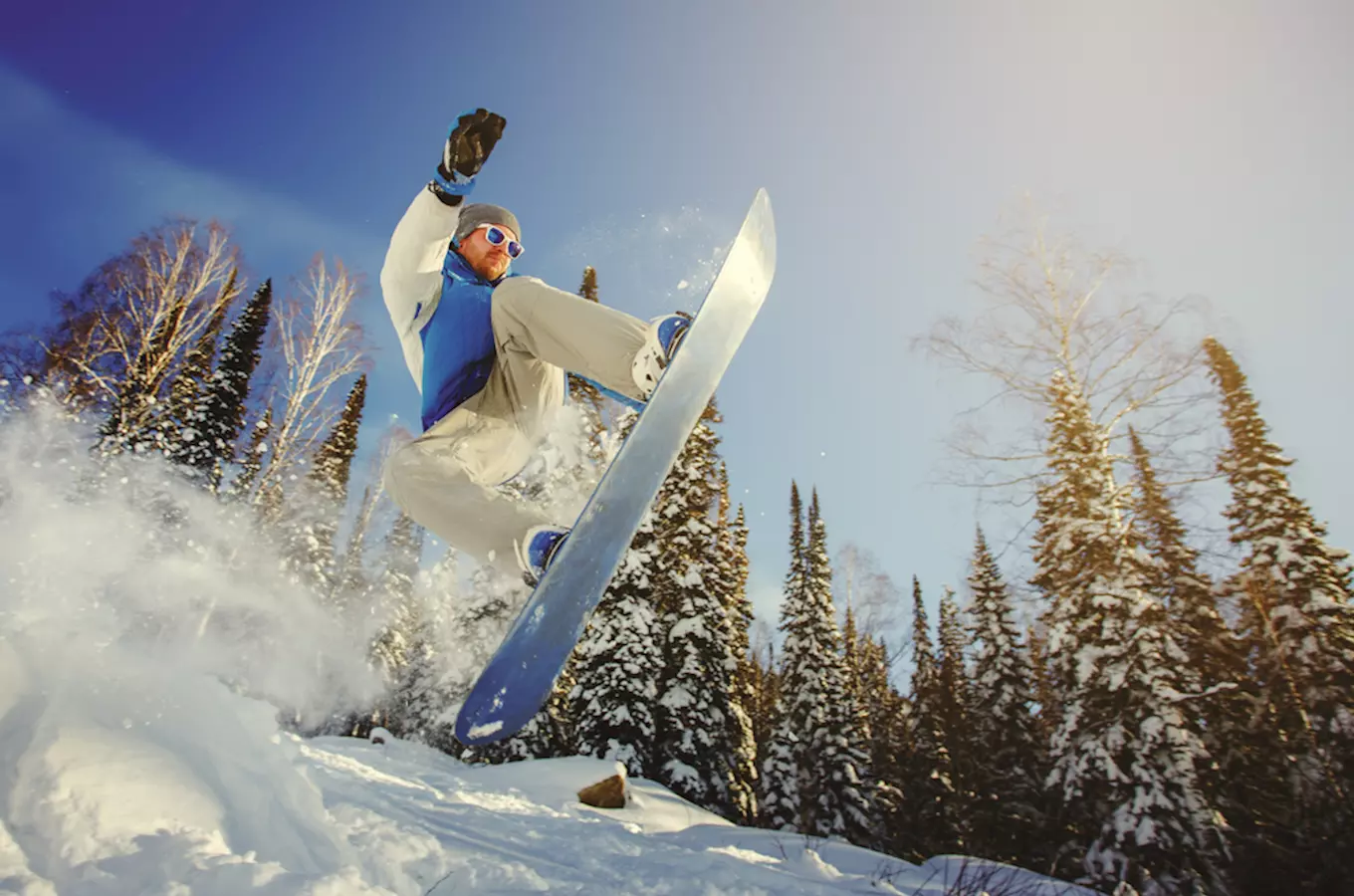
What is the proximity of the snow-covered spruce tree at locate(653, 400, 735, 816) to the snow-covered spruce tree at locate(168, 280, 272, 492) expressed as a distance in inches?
374

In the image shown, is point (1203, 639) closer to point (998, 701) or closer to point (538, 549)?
point (998, 701)

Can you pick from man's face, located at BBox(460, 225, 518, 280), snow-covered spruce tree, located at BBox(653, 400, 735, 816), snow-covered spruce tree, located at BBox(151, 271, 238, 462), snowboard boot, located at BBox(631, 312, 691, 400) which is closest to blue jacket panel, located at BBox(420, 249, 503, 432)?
man's face, located at BBox(460, 225, 518, 280)

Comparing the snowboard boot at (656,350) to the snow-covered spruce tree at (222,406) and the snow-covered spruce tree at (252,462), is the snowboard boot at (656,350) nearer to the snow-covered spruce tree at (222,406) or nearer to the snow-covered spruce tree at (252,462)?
the snow-covered spruce tree at (252,462)

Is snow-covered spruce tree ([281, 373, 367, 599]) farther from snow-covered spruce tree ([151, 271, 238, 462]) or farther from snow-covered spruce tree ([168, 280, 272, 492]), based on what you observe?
snow-covered spruce tree ([151, 271, 238, 462])

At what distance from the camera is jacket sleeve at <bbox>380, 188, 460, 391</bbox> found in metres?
2.49

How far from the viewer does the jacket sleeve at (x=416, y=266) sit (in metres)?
2.49

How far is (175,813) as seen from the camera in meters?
1.51

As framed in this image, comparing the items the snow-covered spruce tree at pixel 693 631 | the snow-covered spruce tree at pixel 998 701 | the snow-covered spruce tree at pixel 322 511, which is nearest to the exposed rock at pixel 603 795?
the snow-covered spruce tree at pixel 693 631

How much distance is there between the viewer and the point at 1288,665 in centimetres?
1020

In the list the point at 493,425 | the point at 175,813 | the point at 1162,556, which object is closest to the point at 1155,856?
the point at 1162,556

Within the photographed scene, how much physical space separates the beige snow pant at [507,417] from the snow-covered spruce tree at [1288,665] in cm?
802

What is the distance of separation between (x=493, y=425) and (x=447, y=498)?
19.7 inches

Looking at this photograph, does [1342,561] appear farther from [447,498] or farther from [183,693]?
[183,693]

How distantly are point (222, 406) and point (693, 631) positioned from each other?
511 inches
